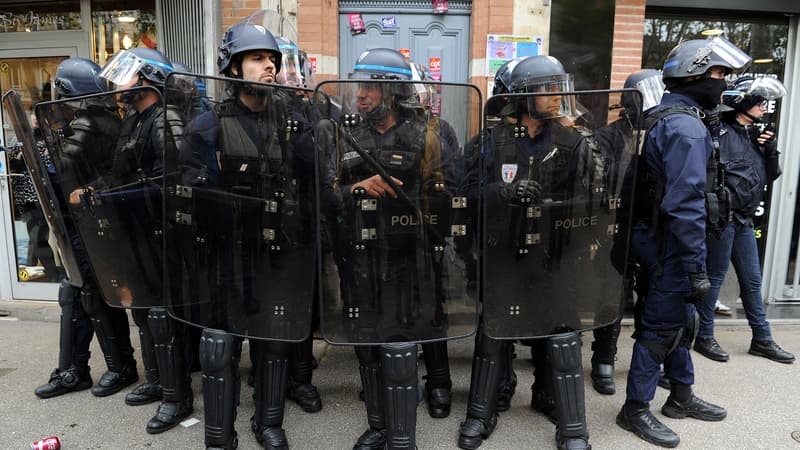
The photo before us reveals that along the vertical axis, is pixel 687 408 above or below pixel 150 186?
below

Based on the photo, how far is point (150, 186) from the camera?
277 cm

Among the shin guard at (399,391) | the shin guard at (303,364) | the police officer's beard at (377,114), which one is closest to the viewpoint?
the police officer's beard at (377,114)

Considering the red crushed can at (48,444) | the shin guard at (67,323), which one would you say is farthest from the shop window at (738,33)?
the red crushed can at (48,444)

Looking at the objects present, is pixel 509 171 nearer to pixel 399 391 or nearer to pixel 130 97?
pixel 399 391

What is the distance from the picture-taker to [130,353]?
11.4ft

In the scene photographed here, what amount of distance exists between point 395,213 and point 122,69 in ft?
6.20

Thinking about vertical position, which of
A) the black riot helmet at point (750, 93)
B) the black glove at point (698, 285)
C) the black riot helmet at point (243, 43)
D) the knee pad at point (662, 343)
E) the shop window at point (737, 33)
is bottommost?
the knee pad at point (662, 343)

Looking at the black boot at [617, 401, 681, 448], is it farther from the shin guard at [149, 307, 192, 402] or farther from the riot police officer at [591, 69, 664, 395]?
the shin guard at [149, 307, 192, 402]

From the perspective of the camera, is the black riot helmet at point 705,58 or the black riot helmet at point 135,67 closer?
the black riot helmet at point 705,58

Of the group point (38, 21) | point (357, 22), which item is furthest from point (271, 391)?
point (38, 21)

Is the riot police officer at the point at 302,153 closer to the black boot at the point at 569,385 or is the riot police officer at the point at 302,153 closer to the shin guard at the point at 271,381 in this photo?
the shin guard at the point at 271,381

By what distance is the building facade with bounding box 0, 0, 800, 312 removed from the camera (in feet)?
14.9

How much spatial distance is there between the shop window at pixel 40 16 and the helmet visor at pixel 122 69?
2215 millimetres

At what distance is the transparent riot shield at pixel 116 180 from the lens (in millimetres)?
2746
